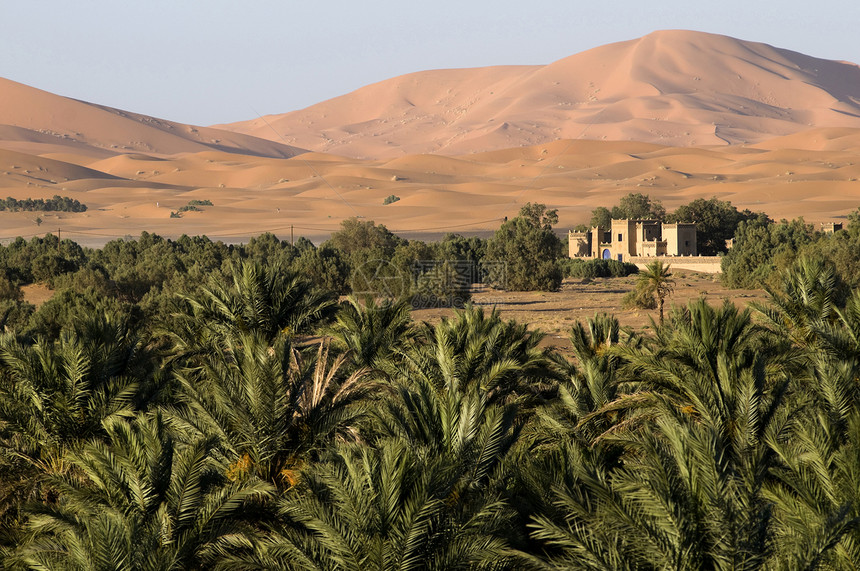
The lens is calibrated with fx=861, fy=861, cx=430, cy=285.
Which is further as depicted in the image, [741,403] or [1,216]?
[1,216]

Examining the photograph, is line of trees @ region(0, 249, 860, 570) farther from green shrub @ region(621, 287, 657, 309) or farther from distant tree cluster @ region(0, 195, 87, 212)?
distant tree cluster @ region(0, 195, 87, 212)

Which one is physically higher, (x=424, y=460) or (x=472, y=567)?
(x=424, y=460)

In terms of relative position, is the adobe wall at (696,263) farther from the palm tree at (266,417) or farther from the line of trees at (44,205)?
the line of trees at (44,205)

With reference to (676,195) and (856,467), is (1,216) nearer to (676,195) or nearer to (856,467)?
(676,195)

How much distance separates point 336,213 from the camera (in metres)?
114

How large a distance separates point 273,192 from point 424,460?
424ft

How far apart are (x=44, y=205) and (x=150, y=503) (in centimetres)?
11268

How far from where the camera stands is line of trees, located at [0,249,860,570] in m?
7.08

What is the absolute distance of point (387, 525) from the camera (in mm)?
7297

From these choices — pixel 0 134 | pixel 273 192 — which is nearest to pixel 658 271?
pixel 273 192

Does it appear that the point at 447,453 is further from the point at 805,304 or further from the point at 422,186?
the point at 422,186

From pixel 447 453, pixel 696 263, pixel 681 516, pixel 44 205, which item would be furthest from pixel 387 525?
pixel 44 205

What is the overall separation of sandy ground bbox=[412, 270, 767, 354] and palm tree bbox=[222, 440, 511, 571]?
21.3m

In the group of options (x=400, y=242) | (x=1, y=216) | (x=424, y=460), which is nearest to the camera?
(x=424, y=460)
